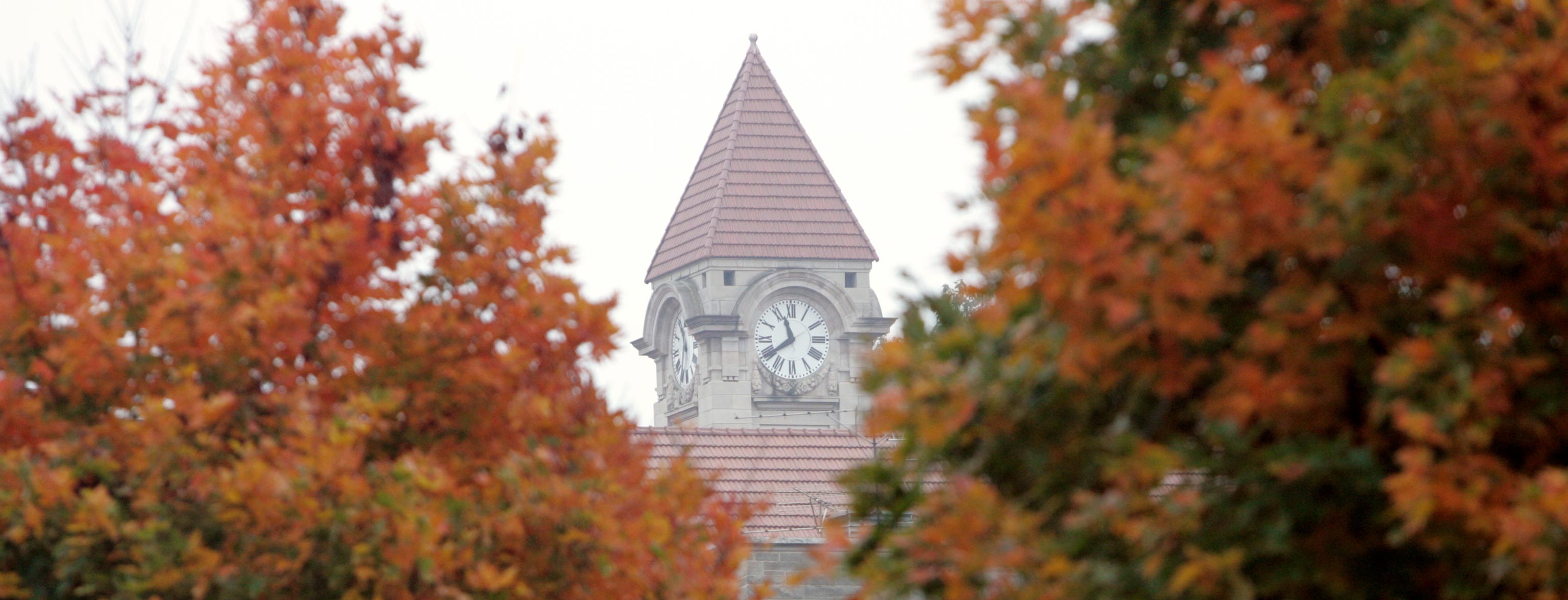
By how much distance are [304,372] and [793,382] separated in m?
43.9

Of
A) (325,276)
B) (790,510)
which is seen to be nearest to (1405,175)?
(325,276)

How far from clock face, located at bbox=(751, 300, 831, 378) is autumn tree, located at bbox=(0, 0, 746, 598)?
43.4 metres

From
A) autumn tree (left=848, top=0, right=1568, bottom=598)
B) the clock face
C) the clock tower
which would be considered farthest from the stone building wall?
the clock face

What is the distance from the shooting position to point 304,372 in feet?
18.7

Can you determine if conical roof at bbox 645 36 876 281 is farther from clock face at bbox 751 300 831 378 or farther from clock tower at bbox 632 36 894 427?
clock face at bbox 751 300 831 378

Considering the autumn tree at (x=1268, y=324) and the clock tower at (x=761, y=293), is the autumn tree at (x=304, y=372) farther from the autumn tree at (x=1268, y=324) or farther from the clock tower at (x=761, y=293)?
the clock tower at (x=761, y=293)

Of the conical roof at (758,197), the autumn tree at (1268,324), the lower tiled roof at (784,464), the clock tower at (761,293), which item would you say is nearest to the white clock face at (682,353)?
the clock tower at (761,293)

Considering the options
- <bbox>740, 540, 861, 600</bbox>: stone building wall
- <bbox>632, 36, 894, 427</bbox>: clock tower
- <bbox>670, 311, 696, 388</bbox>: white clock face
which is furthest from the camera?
<bbox>670, 311, 696, 388</bbox>: white clock face

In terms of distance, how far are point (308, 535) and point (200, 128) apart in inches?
A: 66.7

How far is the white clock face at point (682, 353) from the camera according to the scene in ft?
166

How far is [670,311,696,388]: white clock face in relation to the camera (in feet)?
166

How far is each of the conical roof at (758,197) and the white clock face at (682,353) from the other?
1697mm

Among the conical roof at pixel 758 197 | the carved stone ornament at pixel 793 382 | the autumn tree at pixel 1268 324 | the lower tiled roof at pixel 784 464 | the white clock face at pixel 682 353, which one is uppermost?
the conical roof at pixel 758 197

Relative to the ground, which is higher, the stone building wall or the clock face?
the clock face
